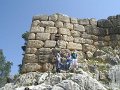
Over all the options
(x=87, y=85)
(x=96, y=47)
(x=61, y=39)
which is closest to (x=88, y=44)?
(x=96, y=47)

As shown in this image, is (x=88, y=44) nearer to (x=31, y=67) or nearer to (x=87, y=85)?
(x=31, y=67)

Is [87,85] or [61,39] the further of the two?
[61,39]

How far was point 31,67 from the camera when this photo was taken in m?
14.8

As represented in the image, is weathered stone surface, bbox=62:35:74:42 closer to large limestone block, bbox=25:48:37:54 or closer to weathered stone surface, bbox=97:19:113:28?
large limestone block, bbox=25:48:37:54

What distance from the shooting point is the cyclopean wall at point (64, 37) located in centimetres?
1516

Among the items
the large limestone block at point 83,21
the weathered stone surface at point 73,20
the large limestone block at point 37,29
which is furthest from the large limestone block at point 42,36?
the large limestone block at point 83,21

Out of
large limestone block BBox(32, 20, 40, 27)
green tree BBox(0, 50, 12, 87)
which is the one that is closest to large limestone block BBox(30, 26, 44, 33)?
large limestone block BBox(32, 20, 40, 27)

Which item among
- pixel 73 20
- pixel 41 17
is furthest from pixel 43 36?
pixel 73 20

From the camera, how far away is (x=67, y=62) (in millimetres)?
14219

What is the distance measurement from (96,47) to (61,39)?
72.0 inches

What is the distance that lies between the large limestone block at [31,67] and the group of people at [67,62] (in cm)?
96

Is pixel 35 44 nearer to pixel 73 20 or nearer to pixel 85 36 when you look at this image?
pixel 73 20

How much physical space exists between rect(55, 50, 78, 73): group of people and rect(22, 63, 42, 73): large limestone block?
964 mm

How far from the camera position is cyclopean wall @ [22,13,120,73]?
15164 mm
